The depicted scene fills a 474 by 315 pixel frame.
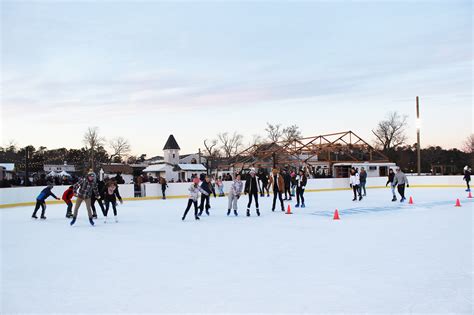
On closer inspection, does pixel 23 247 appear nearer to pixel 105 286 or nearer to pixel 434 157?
pixel 105 286

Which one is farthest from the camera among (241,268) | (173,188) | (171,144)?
(171,144)

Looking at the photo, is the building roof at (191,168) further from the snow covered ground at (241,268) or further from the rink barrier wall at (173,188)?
the snow covered ground at (241,268)

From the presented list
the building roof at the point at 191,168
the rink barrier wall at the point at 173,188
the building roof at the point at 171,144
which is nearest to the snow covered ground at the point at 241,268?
the rink barrier wall at the point at 173,188

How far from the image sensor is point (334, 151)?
39469 mm

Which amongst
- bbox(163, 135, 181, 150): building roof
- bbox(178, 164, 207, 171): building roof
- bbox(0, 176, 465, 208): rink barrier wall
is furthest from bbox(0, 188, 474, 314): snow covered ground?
bbox(163, 135, 181, 150): building roof

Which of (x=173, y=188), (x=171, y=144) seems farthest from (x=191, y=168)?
(x=173, y=188)

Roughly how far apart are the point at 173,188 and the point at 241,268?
16835 millimetres

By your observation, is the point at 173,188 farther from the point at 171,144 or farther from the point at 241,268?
the point at 171,144

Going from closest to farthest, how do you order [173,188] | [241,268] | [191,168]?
[241,268] < [173,188] < [191,168]

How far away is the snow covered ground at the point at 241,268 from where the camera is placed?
4.06 m

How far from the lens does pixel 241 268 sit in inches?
219

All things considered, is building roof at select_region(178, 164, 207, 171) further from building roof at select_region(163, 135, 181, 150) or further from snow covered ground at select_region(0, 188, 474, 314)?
snow covered ground at select_region(0, 188, 474, 314)

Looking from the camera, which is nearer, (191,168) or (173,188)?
(173,188)

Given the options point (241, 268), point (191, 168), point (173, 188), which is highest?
point (191, 168)
